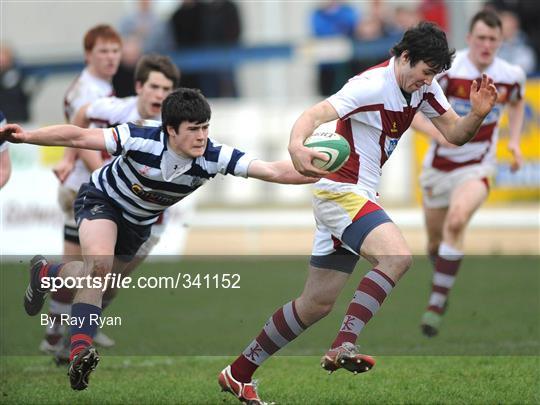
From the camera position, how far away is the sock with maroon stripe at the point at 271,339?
729 cm

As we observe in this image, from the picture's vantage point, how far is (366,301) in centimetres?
691

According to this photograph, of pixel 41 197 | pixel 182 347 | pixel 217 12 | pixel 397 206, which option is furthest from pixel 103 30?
pixel 217 12

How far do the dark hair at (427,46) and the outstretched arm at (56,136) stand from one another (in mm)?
1925

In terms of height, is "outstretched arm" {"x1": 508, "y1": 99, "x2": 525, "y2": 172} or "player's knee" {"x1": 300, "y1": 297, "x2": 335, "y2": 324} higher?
"outstretched arm" {"x1": 508, "y1": 99, "x2": 525, "y2": 172}

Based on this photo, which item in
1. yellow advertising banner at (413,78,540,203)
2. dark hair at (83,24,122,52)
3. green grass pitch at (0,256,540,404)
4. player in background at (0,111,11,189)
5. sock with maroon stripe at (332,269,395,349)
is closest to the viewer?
sock with maroon stripe at (332,269,395,349)

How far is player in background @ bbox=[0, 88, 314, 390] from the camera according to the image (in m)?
7.02

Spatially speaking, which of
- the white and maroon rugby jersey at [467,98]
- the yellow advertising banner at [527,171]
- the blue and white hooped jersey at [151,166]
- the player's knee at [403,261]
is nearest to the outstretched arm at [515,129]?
the white and maroon rugby jersey at [467,98]

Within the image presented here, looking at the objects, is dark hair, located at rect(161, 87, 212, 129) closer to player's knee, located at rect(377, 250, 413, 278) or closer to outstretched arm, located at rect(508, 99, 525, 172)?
player's knee, located at rect(377, 250, 413, 278)

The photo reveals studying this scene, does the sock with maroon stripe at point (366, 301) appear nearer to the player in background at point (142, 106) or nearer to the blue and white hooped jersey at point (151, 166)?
the blue and white hooped jersey at point (151, 166)

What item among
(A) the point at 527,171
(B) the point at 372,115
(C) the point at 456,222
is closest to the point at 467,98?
(C) the point at 456,222

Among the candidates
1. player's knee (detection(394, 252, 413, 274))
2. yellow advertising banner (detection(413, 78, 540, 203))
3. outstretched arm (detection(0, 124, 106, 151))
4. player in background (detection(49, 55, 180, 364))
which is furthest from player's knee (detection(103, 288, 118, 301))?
yellow advertising banner (detection(413, 78, 540, 203))

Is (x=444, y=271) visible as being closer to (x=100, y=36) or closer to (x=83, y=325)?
(x=100, y=36)

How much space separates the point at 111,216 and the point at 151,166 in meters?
0.53

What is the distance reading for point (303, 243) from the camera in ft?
53.6
